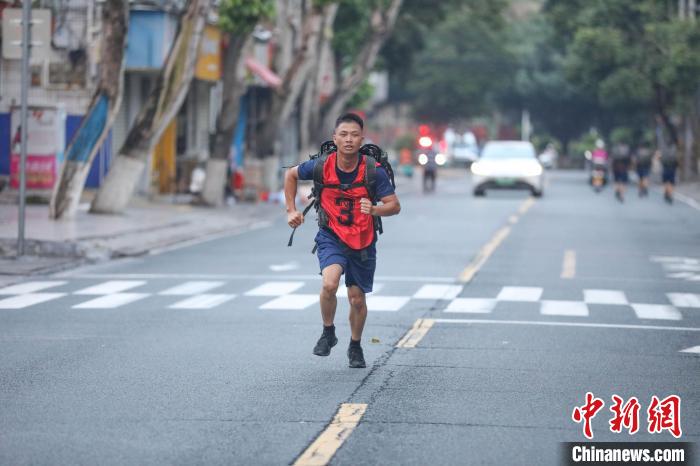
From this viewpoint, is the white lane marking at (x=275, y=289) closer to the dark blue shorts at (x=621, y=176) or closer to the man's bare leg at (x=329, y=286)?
the man's bare leg at (x=329, y=286)

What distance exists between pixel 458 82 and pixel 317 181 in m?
89.9

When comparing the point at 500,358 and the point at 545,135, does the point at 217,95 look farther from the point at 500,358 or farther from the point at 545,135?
the point at 545,135

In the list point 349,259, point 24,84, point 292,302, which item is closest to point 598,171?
point 24,84

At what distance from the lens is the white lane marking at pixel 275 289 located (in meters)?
16.4

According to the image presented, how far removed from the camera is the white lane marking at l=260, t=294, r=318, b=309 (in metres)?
15.0

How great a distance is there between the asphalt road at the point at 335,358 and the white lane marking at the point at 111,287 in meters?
0.06

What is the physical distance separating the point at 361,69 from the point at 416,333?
1383 inches

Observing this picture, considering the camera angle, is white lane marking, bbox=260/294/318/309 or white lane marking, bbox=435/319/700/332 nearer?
white lane marking, bbox=435/319/700/332

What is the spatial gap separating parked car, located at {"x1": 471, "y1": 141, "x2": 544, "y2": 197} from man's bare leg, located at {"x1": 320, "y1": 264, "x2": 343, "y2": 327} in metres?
33.0

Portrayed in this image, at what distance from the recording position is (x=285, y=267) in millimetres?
19797

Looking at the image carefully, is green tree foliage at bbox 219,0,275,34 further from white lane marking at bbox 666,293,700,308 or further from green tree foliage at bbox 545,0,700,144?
green tree foliage at bbox 545,0,700,144

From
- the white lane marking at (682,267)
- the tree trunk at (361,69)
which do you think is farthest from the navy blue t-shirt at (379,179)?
the tree trunk at (361,69)

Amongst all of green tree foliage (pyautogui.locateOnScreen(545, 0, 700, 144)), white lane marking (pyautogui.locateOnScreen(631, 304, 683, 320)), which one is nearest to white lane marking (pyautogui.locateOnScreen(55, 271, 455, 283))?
white lane marking (pyautogui.locateOnScreen(631, 304, 683, 320))

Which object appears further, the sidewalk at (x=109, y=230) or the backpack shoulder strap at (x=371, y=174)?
the sidewalk at (x=109, y=230)
